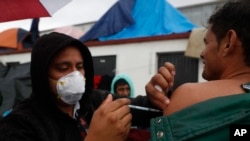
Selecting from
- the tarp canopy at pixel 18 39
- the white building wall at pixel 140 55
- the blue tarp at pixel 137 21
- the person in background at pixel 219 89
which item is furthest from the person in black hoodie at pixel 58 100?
the tarp canopy at pixel 18 39

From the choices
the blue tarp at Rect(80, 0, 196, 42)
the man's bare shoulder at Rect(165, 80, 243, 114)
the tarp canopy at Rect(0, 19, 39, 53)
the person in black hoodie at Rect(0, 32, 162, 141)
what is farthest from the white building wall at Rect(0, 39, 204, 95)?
the man's bare shoulder at Rect(165, 80, 243, 114)

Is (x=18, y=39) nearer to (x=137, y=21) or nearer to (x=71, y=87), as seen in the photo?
(x=137, y=21)

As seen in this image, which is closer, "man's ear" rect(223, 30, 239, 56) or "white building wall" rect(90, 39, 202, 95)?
"man's ear" rect(223, 30, 239, 56)

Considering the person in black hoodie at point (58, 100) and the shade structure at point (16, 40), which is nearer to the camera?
the person in black hoodie at point (58, 100)

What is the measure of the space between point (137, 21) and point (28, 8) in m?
6.61

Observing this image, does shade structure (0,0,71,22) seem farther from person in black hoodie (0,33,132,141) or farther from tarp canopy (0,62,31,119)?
tarp canopy (0,62,31,119)

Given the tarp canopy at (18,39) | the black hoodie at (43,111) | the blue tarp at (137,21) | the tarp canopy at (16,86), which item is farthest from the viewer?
the tarp canopy at (18,39)

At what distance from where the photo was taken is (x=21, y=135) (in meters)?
1.62

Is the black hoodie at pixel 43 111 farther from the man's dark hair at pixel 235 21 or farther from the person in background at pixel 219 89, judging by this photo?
the man's dark hair at pixel 235 21

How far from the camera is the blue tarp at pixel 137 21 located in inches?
323

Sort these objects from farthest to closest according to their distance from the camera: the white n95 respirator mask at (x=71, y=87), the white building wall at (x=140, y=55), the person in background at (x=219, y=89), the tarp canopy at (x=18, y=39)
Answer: the tarp canopy at (x=18, y=39)
the white building wall at (x=140, y=55)
the white n95 respirator mask at (x=71, y=87)
the person in background at (x=219, y=89)

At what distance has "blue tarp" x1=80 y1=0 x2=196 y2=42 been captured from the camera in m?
8.20

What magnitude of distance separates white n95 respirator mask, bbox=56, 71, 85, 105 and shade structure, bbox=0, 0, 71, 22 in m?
0.38

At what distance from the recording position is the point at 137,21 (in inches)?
340
